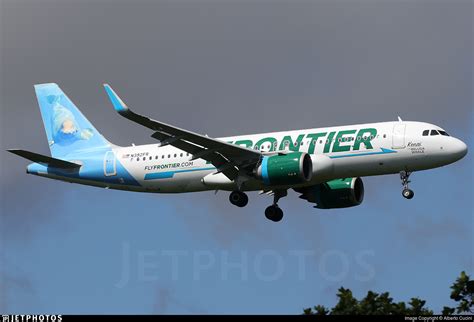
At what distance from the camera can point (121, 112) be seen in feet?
A: 174

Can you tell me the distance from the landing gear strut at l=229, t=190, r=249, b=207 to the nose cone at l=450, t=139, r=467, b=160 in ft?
34.9

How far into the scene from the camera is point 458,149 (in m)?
57.1

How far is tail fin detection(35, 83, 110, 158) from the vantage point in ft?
219

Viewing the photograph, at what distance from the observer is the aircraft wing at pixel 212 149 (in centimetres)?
5622

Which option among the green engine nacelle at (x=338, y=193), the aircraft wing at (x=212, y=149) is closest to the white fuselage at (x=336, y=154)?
the aircraft wing at (x=212, y=149)

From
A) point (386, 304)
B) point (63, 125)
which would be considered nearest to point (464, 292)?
point (386, 304)

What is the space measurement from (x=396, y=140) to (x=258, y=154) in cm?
673

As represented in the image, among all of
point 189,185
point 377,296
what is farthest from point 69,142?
point 377,296

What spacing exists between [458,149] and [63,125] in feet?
76.1

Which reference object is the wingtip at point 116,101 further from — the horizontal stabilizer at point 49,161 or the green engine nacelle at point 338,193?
the green engine nacelle at point 338,193

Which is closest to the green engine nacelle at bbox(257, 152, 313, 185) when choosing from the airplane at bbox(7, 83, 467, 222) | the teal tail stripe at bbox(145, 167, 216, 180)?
the airplane at bbox(7, 83, 467, 222)

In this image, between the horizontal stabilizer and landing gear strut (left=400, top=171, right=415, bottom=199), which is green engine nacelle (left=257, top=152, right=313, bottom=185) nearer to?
landing gear strut (left=400, top=171, right=415, bottom=199)

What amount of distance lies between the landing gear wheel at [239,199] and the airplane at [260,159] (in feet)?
0.16

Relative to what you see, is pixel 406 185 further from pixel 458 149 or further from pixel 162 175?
pixel 162 175
